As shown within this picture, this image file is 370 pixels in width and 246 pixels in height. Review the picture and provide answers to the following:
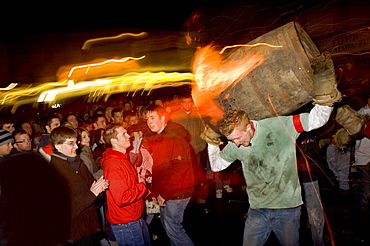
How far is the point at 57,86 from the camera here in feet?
63.6

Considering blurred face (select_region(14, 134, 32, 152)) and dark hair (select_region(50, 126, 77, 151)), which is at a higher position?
blurred face (select_region(14, 134, 32, 152))

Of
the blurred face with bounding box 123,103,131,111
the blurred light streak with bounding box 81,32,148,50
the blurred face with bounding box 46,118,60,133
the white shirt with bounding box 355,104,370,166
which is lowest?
the white shirt with bounding box 355,104,370,166

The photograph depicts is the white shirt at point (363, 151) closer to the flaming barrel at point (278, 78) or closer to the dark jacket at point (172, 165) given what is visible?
the flaming barrel at point (278, 78)

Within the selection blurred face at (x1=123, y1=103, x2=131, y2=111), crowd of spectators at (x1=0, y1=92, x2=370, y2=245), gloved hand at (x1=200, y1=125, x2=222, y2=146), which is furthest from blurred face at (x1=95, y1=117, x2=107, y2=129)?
blurred face at (x1=123, y1=103, x2=131, y2=111)

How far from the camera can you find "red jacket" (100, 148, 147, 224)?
3.26 metres

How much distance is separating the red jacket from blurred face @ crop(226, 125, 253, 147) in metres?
1.33

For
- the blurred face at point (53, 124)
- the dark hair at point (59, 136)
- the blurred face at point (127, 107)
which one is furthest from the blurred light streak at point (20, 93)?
the dark hair at point (59, 136)

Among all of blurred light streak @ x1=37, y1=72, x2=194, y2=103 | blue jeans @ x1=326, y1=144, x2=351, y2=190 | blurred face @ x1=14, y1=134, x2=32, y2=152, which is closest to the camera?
blurred face @ x1=14, y1=134, x2=32, y2=152

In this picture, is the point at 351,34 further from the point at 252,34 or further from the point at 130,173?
the point at 130,173

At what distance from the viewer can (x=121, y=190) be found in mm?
3246

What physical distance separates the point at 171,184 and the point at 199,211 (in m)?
2.38

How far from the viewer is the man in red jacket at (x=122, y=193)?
3.27 m

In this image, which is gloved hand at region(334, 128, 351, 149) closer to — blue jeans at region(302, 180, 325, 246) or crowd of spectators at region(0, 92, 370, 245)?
crowd of spectators at region(0, 92, 370, 245)

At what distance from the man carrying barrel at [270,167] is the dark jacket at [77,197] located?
1770 mm
